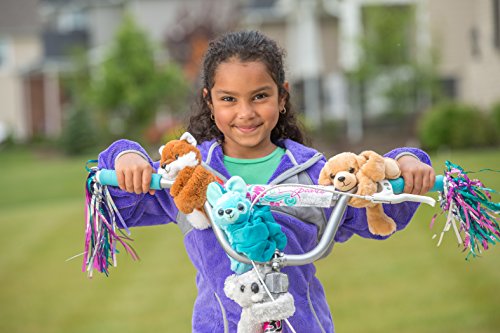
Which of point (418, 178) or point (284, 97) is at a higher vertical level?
point (284, 97)

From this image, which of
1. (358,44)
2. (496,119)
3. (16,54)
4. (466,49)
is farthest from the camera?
(16,54)

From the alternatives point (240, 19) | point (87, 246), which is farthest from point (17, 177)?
point (87, 246)

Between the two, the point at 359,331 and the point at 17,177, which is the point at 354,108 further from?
the point at 359,331

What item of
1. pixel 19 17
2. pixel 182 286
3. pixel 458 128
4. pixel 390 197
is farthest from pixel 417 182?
pixel 19 17

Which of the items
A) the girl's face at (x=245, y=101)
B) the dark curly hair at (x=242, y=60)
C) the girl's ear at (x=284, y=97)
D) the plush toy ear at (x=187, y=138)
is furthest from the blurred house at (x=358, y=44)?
the plush toy ear at (x=187, y=138)

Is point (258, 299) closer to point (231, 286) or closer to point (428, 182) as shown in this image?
point (231, 286)

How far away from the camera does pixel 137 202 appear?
110 inches

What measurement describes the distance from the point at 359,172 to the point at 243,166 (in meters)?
0.55

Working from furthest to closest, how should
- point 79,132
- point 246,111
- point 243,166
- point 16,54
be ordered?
point 16,54
point 79,132
point 243,166
point 246,111

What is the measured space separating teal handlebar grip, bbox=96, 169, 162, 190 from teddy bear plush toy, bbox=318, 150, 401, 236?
439mm

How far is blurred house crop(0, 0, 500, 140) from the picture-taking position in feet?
72.2

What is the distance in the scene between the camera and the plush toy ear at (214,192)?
8.11ft

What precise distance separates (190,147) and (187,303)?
19.0 ft

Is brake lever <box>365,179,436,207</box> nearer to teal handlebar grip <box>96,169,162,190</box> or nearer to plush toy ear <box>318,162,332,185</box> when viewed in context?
plush toy ear <box>318,162,332,185</box>
